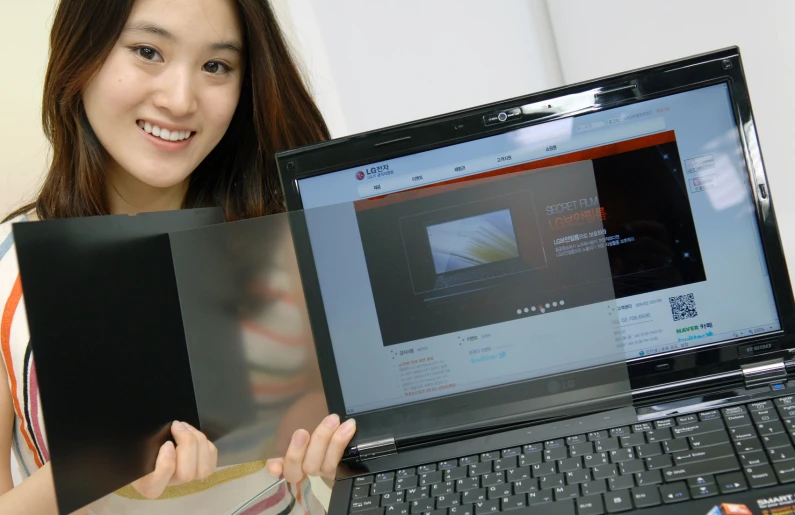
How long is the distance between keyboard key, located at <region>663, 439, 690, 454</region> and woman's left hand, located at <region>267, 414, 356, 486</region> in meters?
0.31

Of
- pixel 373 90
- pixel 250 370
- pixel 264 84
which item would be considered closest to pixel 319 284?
pixel 250 370

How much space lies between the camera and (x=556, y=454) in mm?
607

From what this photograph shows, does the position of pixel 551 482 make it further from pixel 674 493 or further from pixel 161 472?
pixel 161 472

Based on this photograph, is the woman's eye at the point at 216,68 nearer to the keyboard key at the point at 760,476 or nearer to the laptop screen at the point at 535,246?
the laptop screen at the point at 535,246

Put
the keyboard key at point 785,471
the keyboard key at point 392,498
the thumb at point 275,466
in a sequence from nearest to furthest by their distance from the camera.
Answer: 1. the keyboard key at point 785,471
2. the keyboard key at point 392,498
3. the thumb at point 275,466

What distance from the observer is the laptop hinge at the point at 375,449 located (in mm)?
680

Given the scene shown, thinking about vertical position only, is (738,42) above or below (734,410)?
above

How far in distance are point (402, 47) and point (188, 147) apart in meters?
0.44

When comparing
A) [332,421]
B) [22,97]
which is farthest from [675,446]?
[22,97]

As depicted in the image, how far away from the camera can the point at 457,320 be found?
682 millimetres

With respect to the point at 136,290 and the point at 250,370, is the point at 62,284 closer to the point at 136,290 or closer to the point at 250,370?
the point at 136,290

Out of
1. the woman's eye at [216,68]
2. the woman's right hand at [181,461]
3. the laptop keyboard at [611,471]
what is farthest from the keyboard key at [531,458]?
the woman's eye at [216,68]

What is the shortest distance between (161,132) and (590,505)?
685 mm

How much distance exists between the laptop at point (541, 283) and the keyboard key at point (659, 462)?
0.02 m
